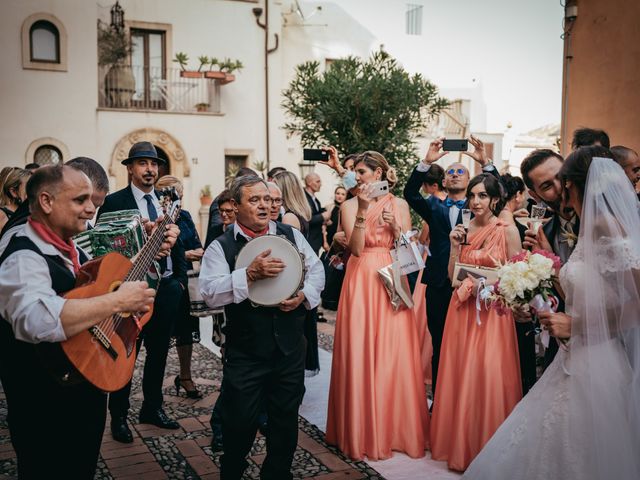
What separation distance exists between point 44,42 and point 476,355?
63.7ft

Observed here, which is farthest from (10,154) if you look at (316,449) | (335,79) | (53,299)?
(53,299)

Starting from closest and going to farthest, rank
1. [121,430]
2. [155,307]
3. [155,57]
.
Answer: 1. [121,430]
2. [155,307]
3. [155,57]

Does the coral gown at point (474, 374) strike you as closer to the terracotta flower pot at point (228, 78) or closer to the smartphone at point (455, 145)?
the smartphone at point (455, 145)

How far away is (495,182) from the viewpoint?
15.7ft

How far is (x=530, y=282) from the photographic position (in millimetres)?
3391

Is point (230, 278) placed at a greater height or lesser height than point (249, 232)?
lesser

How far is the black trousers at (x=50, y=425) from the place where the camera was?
2.93 m

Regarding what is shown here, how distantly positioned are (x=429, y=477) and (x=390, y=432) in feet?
1.62

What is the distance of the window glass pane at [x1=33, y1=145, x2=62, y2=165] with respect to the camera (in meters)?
20.2

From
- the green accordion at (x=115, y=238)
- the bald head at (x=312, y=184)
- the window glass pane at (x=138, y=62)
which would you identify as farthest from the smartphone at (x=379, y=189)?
the window glass pane at (x=138, y=62)

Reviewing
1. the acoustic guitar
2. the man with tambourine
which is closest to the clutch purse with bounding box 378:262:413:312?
the man with tambourine

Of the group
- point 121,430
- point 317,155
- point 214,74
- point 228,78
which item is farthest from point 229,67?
point 121,430

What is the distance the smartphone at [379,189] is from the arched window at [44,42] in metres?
18.1

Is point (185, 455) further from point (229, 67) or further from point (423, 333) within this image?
point (229, 67)
